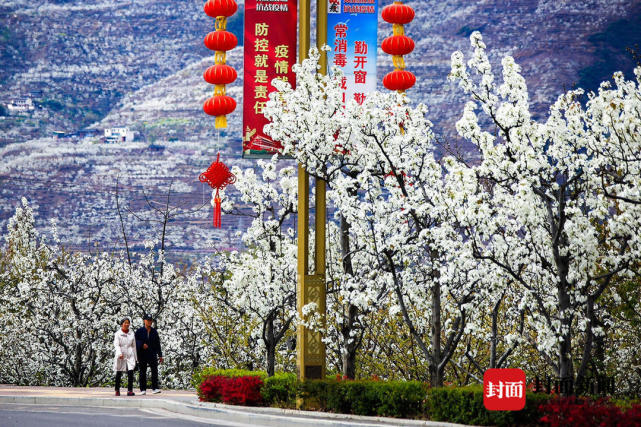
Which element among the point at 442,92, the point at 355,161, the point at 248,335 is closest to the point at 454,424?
the point at 355,161

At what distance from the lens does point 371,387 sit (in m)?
14.4

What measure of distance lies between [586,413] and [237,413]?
20.8ft

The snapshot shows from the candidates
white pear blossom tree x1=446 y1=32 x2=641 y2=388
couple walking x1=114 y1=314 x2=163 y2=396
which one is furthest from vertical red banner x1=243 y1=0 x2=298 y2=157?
couple walking x1=114 y1=314 x2=163 y2=396

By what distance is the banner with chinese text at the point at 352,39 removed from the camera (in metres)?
15.8

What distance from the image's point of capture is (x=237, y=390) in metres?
16.7

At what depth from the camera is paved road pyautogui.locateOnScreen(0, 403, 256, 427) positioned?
1488 cm

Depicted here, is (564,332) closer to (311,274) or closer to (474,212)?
(474,212)

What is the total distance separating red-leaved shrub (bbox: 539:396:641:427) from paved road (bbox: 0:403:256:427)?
515cm

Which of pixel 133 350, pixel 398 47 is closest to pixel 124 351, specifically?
pixel 133 350

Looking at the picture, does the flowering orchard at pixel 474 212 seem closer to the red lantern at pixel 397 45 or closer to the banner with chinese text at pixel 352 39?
the banner with chinese text at pixel 352 39

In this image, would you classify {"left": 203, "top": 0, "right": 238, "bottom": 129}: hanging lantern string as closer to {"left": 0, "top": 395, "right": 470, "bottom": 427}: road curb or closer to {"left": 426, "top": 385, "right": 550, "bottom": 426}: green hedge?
{"left": 0, "top": 395, "right": 470, "bottom": 427}: road curb

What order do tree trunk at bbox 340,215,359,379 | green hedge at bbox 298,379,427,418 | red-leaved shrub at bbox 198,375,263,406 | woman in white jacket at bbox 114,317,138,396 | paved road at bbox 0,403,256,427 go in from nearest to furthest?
green hedge at bbox 298,379,427,418 → paved road at bbox 0,403,256,427 → red-leaved shrub at bbox 198,375,263,406 → tree trunk at bbox 340,215,359,379 → woman in white jacket at bbox 114,317,138,396

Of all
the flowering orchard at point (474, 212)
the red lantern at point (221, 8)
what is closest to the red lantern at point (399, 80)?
the flowering orchard at point (474, 212)

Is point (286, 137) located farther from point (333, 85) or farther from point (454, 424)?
point (454, 424)
